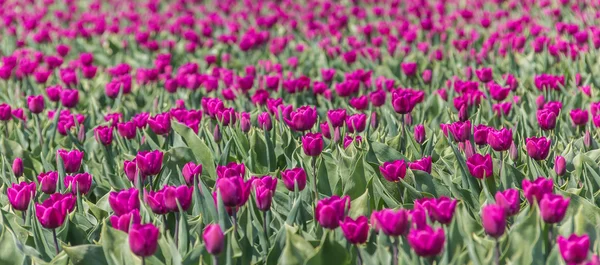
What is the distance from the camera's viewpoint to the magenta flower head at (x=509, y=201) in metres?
2.16

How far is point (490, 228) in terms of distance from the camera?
1995 millimetres

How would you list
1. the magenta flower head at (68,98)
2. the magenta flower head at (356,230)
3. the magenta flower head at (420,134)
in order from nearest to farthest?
the magenta flower head at (356,230) → the magenta flower head at (420,134) → the magenta flower head at (68,98)

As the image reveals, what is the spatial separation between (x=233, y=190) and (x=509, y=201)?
2.53 ft

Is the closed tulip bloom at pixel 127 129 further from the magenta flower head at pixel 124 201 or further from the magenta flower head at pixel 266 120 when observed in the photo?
the magenta flower head at pixel 124 201

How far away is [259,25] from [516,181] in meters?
5.36

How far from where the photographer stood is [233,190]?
227 cm

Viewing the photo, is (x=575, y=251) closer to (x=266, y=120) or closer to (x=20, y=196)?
(x=20, y=196)

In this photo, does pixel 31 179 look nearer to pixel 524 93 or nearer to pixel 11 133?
pixel 11 133

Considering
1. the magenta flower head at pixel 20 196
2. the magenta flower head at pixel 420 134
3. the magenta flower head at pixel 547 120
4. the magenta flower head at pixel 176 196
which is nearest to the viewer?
the magenta flower head at pixel 176 196

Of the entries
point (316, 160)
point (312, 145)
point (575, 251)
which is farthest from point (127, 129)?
point (575, 251)

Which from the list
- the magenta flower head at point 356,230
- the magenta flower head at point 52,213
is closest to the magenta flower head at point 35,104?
the magenta flower head at point 52,213

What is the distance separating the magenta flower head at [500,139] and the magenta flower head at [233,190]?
39.4 inches

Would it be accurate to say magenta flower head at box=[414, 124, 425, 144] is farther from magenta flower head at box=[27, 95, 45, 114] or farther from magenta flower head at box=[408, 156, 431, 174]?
magenta flower head at box=[27, 95, 45, 114]

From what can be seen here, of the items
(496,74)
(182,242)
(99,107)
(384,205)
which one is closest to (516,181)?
(384,205)
